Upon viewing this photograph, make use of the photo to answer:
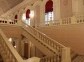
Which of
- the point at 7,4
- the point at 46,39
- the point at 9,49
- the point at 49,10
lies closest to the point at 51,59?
the point at 9,49

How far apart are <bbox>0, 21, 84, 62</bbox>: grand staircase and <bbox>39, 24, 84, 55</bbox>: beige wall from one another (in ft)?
1.73

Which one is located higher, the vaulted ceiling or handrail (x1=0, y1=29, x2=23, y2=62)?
the vaulted ceiling

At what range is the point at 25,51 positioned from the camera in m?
13.5

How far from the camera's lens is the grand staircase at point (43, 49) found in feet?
16.3

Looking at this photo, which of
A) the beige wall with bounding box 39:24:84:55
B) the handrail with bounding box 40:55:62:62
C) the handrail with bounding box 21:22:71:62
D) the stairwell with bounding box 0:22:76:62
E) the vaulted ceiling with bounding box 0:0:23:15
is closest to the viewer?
the handrail with bounding box 40:55:62:62

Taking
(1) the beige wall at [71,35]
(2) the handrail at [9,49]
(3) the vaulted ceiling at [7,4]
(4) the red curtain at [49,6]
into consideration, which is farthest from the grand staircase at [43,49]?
(3) the vaulted ceiling at [7,4]

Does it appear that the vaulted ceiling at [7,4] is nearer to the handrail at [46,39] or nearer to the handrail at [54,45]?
the handrail at [54,45]

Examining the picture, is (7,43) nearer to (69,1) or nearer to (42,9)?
(69,1)

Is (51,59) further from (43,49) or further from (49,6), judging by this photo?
(49,6)

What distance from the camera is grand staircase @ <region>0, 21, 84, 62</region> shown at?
497cm

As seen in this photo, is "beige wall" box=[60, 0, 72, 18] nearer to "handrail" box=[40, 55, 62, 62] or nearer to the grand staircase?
the grand staircase

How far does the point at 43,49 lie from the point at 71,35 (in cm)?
183

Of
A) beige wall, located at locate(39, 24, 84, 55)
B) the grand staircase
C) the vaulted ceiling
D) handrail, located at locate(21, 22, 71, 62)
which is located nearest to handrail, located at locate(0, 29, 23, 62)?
the grand staircase

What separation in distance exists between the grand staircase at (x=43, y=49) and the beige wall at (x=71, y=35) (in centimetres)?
53
